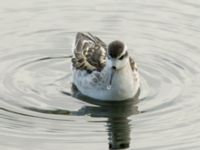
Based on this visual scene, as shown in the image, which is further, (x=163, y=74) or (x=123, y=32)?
(x=123, y=32)

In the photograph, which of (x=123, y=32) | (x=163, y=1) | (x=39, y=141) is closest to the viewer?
(x=39, y=141)

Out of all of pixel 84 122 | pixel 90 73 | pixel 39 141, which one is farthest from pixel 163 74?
pixel 39 141

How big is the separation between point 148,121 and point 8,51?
346 cm

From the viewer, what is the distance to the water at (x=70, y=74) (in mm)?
13188

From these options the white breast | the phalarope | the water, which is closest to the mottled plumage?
the phalarope

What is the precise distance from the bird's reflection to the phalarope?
13cm

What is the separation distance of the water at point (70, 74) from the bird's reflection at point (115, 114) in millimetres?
16

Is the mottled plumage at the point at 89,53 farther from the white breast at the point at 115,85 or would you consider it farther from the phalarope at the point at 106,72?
the white breast at the point at 115,85

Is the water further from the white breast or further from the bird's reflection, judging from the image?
the white breast

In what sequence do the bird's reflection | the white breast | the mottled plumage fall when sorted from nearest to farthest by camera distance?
the bird's reflection → the white breast → the mottled plumage

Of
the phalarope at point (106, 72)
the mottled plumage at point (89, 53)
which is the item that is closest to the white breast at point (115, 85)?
the phalarope at point (106, 72)

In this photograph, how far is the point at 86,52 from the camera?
609 inches

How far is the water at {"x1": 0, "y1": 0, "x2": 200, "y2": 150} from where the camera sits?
1319cm

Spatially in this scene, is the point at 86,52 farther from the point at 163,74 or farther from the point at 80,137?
the point at 80,137
